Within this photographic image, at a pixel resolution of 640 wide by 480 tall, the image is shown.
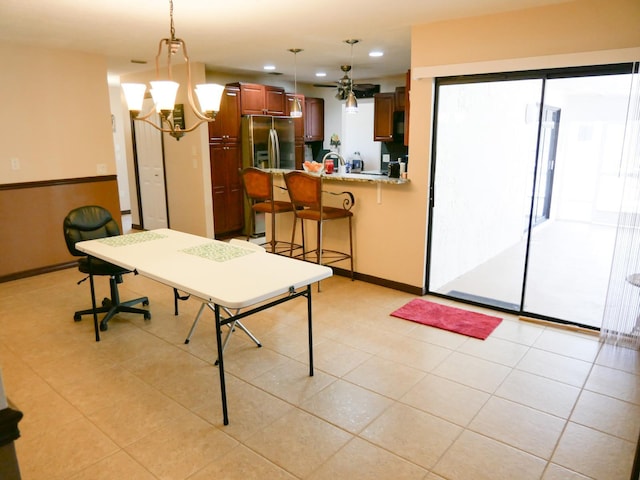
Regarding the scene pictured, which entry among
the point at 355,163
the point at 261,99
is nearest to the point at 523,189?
the point at 355,163

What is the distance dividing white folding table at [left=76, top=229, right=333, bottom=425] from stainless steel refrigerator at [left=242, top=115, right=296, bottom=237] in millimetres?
3121

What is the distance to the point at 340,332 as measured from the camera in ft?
11.6

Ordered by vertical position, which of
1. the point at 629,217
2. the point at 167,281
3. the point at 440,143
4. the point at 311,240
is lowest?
the point at 311,240

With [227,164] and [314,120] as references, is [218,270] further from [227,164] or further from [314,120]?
[314,120]

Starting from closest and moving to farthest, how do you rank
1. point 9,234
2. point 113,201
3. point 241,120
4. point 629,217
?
point 629,217 → point 9,234 → point 113,201 → point 241,120

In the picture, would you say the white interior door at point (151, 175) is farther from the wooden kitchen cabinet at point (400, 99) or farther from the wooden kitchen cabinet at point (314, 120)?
the wooden kitchen cabinet at point (400, 99)

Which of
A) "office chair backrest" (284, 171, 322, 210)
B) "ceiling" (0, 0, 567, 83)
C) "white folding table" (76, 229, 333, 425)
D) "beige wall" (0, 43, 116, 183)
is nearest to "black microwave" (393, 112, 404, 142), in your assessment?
"ceiling" (0, 0, 567, 83)

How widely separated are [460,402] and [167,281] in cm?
180

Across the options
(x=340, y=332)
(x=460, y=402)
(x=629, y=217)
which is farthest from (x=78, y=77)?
(x=629, y=217)

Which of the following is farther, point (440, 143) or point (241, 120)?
point (241, 120)

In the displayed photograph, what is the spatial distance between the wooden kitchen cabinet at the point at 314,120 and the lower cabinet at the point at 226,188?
1.64 m

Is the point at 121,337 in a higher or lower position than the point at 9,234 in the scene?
lower

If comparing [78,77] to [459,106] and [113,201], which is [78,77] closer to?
[113,201]

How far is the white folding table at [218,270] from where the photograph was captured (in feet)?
7.47
